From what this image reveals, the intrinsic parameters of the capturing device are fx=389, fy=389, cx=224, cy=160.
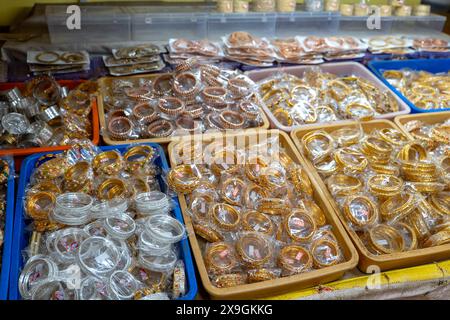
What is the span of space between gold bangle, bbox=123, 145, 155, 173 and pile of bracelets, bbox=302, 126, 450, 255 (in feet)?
2.32

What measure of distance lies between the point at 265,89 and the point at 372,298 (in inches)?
50.9

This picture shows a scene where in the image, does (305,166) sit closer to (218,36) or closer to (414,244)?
(414,244)

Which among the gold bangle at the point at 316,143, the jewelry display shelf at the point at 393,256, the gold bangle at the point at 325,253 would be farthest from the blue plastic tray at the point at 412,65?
the gold bangle at the point at 325,253

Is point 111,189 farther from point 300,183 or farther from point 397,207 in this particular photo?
point 397,207

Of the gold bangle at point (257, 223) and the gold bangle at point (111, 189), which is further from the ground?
the gold bangle at point (111, 189)

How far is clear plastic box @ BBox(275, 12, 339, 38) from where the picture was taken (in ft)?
9.02

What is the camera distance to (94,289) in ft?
3.92

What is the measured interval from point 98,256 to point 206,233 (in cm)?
38

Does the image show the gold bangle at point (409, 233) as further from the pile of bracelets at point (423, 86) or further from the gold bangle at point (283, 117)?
the pile of bracelets at point (423, 86)

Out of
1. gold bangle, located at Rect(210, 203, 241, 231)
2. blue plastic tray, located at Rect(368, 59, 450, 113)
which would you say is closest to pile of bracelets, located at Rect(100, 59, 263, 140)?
gold bangle, located at Rect(210, 203, 241, 231)

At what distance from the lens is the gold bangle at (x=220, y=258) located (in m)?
1.33

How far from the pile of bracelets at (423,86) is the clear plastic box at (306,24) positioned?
548 mm

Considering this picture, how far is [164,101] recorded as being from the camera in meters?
1.93

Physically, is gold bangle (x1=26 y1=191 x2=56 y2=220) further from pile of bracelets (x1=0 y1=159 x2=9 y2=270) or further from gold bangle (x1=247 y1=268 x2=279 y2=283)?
gold bangle (x1=247 y1=268 x2=279 y2=283)
